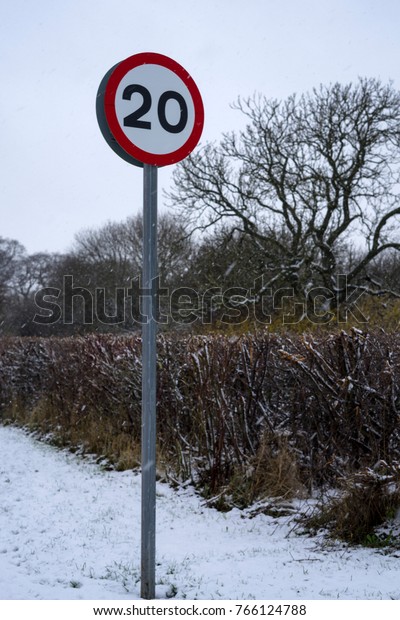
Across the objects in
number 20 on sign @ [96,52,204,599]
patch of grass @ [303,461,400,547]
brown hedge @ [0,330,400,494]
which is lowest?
patch of grass @ [303,461,400,547]

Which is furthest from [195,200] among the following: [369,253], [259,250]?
[369,253]

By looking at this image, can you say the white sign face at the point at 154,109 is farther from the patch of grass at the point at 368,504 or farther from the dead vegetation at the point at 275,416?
the patch of grass at the point at 368,504

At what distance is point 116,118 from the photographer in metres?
3.20

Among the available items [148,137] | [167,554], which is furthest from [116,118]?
→ [167,554]

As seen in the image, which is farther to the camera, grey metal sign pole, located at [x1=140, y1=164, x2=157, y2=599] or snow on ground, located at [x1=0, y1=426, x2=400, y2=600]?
snow on ground, located at [x1=0, y1=426, x2=400, y2=600]

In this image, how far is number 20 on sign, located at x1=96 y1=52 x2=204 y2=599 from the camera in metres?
3.22

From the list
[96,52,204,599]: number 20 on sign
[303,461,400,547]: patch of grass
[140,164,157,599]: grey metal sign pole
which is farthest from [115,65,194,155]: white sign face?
[303,461,400,547]: patch of grass

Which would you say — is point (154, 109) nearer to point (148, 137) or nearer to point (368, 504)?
point (148, 137)

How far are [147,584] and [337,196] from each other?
1663 cm

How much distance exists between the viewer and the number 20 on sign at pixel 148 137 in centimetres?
322

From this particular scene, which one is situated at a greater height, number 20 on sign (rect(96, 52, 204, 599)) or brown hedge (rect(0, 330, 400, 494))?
number 20 on sign (rect(96, 52, 204, 599))

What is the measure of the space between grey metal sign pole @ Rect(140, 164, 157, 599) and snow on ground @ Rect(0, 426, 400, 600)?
0.38 m

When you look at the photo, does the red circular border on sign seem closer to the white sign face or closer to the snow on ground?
the white sign face

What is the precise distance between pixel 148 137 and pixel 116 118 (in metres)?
0.20
